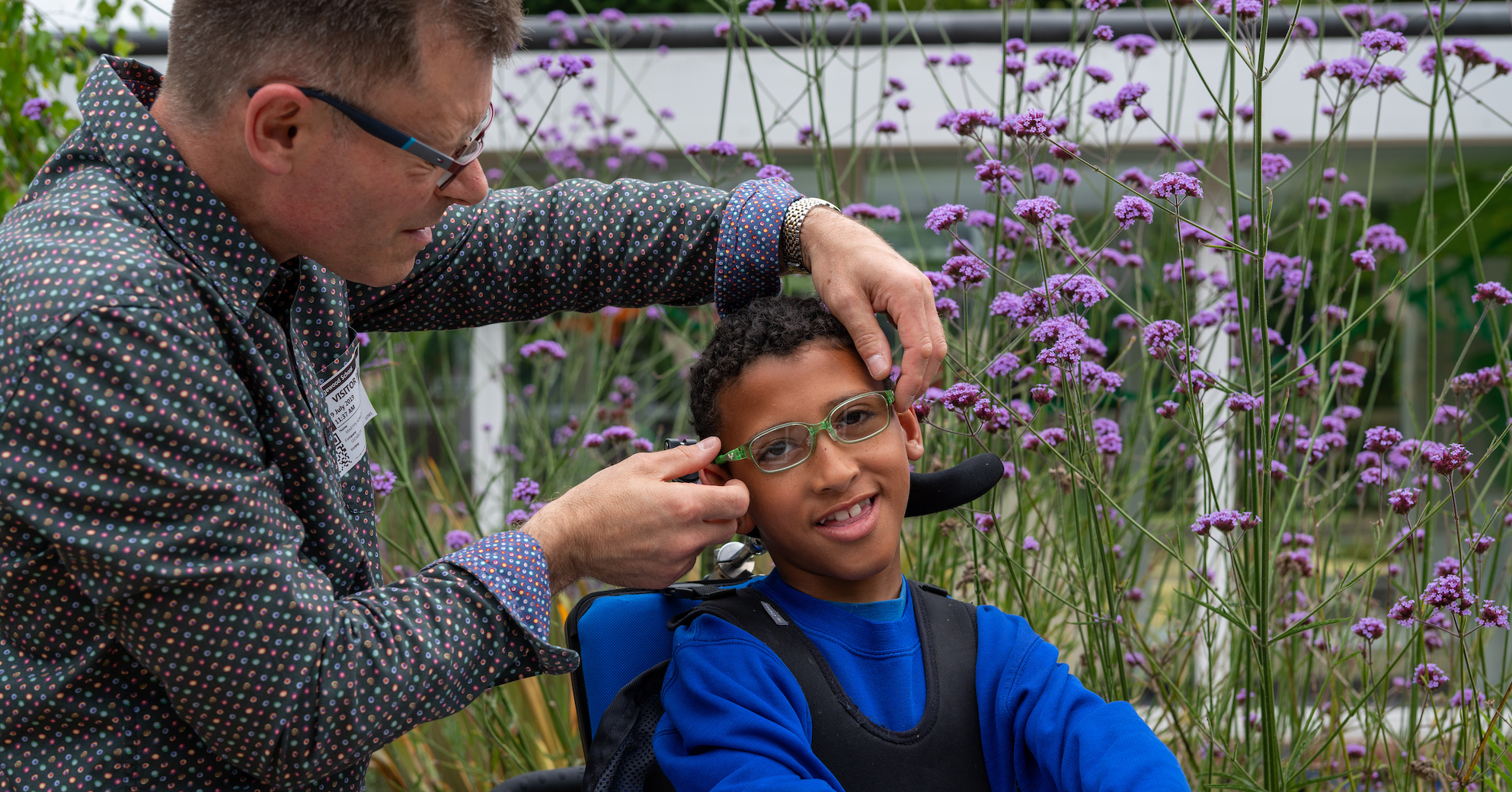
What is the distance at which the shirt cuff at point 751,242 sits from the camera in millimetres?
1861

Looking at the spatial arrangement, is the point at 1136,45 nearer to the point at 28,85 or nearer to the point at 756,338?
the point at 756,338

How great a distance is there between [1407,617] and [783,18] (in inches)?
155

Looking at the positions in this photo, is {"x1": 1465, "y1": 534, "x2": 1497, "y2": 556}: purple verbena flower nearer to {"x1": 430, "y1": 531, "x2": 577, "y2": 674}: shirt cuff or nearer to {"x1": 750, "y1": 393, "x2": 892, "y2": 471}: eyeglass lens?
{"x1": 750, "y1": 393, "x2": 892, "y2": 471}: eyeglass lens

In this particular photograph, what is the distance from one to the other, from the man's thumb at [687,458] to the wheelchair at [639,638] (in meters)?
0.25

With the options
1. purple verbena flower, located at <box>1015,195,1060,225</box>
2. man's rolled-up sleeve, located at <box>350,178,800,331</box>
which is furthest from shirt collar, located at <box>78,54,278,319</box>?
purple verbena flower, located at <box>1015,195,1060,225</box>

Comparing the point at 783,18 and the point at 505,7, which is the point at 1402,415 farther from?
the point at 505,7

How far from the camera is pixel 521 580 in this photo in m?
1.38

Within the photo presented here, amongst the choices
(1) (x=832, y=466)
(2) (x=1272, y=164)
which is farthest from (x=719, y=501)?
(2) (x=1272, y=164)

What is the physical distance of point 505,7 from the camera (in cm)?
136

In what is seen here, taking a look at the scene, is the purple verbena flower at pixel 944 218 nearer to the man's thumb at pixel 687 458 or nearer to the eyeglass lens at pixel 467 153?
the man's thumb at pixel 687 458

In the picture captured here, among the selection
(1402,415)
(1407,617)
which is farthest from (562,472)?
(1402,415)

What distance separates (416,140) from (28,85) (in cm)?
315

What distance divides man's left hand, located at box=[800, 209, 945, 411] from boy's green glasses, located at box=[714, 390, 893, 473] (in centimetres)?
4

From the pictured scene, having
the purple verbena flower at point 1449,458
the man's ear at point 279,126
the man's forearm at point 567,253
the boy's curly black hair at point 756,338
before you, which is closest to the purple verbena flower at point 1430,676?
the purple verbena flower at point 1449,458
